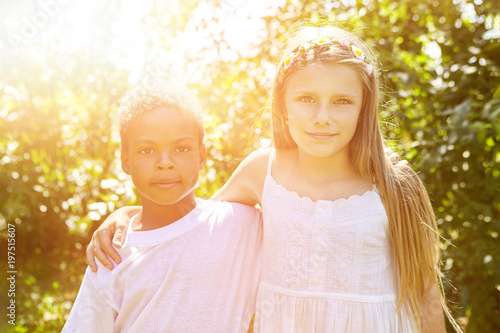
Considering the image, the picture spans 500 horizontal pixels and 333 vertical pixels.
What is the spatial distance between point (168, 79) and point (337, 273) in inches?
66.7

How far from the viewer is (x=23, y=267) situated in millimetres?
3809

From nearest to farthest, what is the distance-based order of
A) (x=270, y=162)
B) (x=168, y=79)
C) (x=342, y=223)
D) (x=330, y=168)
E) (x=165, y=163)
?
1. (x=165, y=163)
2. (x=342, y=223)
3. (x=330, y=168)
4. (x=270, y=162)
5. (x=168, y=79)

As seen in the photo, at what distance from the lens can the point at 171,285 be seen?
187 centimetres

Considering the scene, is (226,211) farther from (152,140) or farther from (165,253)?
(152,140)

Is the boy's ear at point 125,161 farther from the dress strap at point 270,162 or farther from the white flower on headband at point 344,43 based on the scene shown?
the white flower on headband at point 344,43

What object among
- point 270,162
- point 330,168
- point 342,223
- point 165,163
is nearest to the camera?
point 165,163

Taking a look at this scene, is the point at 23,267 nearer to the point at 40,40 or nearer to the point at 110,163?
the point at 110,163

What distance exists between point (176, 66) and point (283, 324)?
83.9 inches

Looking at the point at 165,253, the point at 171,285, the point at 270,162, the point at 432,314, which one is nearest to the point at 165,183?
the point at 165,253

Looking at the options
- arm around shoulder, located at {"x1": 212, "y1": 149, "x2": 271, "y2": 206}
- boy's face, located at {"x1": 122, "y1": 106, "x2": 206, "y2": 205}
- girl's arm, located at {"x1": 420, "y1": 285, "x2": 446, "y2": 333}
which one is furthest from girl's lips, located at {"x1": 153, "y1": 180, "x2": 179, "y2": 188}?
girl's arm, located at {"x1": 420, "y1": 285, "x2": 446, "y2": 333}

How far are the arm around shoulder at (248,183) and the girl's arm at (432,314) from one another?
727 millimetres

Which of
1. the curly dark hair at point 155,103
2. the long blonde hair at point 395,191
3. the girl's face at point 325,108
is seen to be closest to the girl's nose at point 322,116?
the girl's face at point 325,108

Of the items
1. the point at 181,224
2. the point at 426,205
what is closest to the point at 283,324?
the point at 181,224

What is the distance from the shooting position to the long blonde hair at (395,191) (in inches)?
76.0
